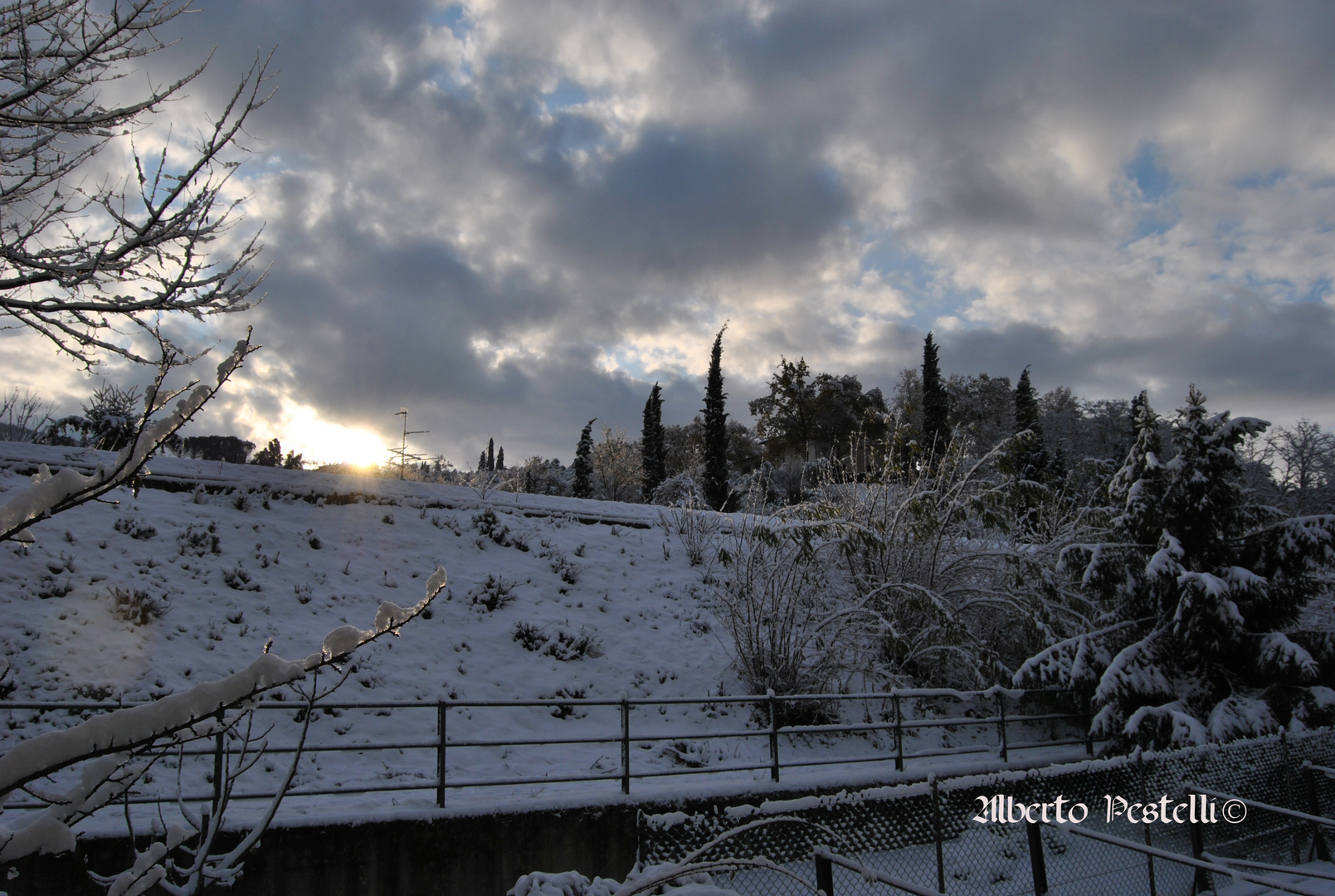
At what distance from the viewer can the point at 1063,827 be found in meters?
5.09

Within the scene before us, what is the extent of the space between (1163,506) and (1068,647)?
2300mm

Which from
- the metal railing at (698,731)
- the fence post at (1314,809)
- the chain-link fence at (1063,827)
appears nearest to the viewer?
the chain-link fence at (1063,827)

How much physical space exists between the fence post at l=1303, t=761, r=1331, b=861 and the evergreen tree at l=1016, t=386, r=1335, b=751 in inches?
32.5

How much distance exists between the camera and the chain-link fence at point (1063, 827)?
206 inches

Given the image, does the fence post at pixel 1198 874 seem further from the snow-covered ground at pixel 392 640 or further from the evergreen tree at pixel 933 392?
the evergreen tree at pixel 933 392

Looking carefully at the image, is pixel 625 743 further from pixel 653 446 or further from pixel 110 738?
pixel 653 446

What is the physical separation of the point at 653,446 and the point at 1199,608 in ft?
97.1

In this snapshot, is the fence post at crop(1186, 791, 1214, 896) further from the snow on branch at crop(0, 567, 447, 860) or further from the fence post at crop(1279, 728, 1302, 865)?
the snow on branch at crop(0, 567, 447, 860)

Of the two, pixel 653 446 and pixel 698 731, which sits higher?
pixel 653 446

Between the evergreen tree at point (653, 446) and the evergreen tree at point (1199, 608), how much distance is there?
25862 mm

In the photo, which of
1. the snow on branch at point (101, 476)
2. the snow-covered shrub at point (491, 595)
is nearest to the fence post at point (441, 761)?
the snow on branch at point (101, 476)

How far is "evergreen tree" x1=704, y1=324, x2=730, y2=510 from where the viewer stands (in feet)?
99.3

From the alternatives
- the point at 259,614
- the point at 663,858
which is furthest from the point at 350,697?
the point at 663,858
